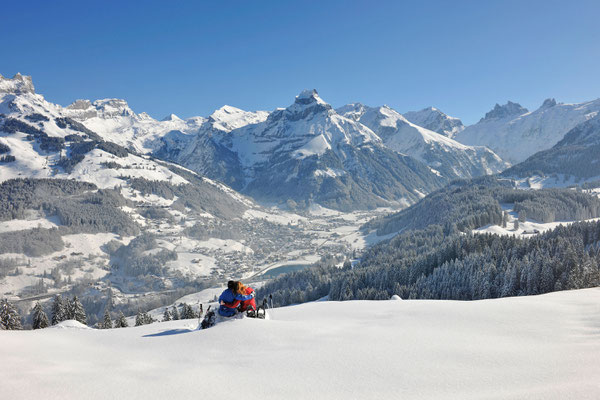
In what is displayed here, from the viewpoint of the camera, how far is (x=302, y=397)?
7.28 m

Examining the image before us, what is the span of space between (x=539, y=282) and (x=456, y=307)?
54.2m

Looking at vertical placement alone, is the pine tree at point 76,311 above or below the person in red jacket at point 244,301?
below

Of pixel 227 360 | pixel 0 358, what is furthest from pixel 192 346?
pixel 0 358

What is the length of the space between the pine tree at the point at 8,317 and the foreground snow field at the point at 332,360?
41.6 meters

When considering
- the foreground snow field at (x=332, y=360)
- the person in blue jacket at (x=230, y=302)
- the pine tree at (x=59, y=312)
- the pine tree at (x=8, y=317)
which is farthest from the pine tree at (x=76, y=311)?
the person in blue jacket at (x=230, y=302)

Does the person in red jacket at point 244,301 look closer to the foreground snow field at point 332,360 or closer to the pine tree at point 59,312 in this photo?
the foreground snow field at point 332,360

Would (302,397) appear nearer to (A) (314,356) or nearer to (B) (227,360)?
(A) (314,356)

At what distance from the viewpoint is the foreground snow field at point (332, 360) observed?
7.31 m

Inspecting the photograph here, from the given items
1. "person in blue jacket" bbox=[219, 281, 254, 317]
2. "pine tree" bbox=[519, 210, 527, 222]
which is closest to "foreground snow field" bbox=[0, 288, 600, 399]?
"person in blue jacket" bbox=[219, 281, 254, 317]

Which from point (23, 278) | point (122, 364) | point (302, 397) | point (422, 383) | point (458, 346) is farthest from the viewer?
point (23, 278)

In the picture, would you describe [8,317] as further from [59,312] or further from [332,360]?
[332,360]

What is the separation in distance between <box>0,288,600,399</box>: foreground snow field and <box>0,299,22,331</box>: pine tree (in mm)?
41584

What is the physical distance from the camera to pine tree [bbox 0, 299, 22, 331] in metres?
43.5

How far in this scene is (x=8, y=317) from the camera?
44094 mm
